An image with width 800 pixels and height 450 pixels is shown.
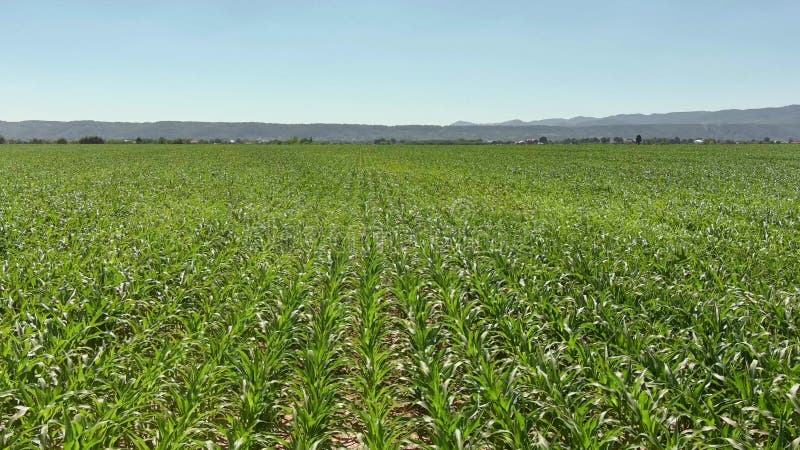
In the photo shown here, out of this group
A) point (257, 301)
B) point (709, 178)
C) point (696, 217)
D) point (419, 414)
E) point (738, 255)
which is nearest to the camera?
point (419, 414)

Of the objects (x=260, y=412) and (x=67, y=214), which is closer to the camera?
(x=260, y=412)

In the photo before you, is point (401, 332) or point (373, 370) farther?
point (401, 332)

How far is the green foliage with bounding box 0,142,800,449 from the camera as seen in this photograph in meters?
4.45

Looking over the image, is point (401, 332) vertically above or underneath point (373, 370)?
underneath

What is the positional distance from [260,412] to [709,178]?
29.2 metres

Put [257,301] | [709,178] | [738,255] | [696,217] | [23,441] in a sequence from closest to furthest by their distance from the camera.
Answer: [23,441] → [257,301] → [738,255] → [696,217] → [709,178]

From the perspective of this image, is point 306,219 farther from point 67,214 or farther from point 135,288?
point 135,288

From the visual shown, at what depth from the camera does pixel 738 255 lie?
10133 millimetres

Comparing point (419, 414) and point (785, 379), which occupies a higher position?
point (785, 379)

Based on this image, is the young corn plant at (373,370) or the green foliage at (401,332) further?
the green foliage at (401,332)

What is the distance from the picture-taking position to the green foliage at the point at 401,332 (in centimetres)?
445

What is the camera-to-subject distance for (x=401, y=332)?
23.1 feet

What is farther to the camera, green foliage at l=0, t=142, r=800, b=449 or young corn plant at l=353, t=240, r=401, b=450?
green foliage at l=0, t=142, r=800, b=449

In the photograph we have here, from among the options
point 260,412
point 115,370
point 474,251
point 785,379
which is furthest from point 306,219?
point 785,379
